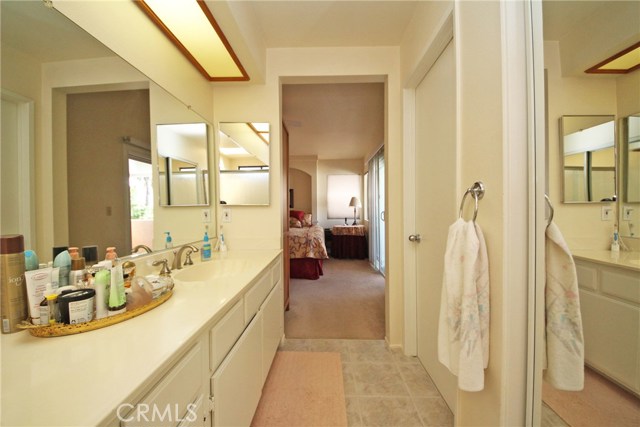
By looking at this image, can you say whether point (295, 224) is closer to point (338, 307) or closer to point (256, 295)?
point (338, 307)

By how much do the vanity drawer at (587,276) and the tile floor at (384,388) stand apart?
3.75ft

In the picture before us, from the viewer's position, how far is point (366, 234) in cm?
538

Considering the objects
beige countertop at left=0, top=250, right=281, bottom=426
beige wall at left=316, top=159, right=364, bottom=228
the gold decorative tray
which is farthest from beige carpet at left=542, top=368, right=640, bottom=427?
beige wall at left=316, top=159, right=364, bottom=228

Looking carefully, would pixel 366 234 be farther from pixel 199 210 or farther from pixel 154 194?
pixel 154 194

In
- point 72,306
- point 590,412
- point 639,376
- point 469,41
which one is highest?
point 469,41

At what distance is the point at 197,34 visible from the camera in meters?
1.35

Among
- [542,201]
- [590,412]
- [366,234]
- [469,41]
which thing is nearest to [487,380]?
[590,412]

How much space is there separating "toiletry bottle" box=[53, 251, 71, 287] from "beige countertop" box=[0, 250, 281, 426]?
0.53ft

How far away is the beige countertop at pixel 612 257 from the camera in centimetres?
51

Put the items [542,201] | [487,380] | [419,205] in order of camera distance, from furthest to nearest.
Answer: [419,205] → [487,380] → [542,201]

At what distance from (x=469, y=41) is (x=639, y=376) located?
1205 millimetres

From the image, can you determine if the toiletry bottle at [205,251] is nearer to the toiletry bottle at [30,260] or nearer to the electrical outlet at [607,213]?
the toiletry bottle at [30,260]

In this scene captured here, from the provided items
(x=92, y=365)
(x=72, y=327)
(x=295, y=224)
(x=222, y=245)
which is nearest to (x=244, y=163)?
(x=222, y=245)

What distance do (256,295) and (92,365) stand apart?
2.43ft
